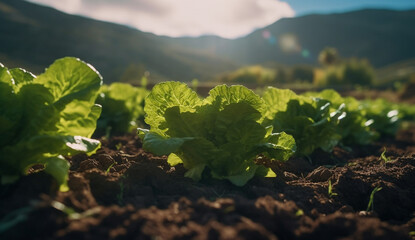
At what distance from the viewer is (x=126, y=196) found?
78.2 inches

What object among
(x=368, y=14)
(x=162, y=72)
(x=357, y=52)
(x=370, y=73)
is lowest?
(x=162, y=72)

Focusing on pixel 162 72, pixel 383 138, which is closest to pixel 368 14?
pixel 162 72

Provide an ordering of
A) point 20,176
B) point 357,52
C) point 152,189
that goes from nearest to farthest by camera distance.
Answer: point 20,176 < point 152,189 < point 357,52

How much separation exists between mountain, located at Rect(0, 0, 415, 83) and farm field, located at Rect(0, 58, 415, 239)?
24.2 meters

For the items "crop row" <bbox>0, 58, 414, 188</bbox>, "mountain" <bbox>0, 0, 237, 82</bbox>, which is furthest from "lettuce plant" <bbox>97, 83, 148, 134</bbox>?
"mountain" <bbox>0, 0, 237, 82</bbox>

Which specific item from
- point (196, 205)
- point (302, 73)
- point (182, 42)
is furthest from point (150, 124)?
point (182, 42)

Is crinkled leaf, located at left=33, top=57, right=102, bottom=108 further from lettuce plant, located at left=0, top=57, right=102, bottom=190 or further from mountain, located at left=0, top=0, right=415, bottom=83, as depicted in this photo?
mountain, located at left=0, top=0, right=415, bottom=83

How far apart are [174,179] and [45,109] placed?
3.11 ft

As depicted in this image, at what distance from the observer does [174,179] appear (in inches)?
92.4

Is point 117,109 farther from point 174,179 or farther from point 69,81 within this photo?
point 69,81

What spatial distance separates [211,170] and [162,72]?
48.9 meters

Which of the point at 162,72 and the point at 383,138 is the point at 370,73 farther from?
the point at 162,72

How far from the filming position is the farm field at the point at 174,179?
149 centimetres

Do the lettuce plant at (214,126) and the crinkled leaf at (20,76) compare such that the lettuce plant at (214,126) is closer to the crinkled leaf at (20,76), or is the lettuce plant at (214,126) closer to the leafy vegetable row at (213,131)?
the leafy vegetable row at (213,131)
